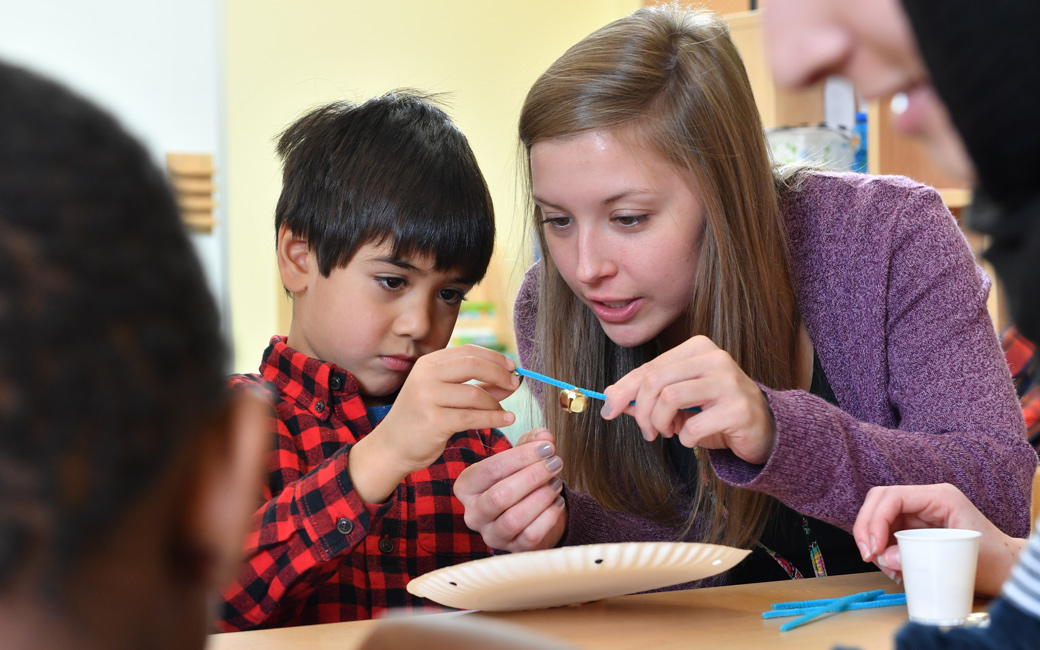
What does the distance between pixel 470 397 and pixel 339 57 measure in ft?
9.35

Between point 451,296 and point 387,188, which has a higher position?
point 387,188

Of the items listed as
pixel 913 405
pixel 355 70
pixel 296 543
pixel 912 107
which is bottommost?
pixel 296 543

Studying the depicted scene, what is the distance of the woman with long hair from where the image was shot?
1072 millimetres

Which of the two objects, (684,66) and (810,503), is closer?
(810,503)

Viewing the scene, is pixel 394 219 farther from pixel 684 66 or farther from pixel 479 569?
pixel 479 569

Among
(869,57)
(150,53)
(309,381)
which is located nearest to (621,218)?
(309,381)

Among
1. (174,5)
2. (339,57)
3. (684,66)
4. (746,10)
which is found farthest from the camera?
(339,57)

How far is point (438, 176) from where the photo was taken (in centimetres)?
134

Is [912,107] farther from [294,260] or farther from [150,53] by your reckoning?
[150,53]

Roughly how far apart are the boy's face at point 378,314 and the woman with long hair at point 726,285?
19 centimetres

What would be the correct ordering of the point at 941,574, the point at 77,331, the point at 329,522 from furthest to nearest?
the point at 329,522, the point at 941,574, the point at 77,331

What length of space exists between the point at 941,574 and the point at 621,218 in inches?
22.4

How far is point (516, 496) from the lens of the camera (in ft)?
3.34

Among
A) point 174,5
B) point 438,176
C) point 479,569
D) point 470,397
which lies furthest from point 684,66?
point 174,5
